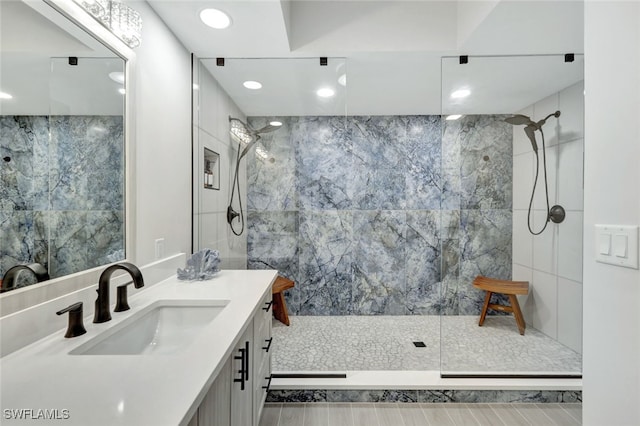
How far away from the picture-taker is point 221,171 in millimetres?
2164

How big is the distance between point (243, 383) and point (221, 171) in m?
1.49

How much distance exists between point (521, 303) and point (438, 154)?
1.69 metres

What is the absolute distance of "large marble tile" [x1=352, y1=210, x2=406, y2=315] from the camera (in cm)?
308

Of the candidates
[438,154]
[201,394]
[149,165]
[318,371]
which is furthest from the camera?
[438,154]

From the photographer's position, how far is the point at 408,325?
115 inches

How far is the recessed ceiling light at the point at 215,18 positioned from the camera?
1.59 meters

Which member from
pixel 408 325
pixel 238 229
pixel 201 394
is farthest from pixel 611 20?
pixel 408 325

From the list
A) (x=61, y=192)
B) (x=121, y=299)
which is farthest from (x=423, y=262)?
(x=61, y=192)

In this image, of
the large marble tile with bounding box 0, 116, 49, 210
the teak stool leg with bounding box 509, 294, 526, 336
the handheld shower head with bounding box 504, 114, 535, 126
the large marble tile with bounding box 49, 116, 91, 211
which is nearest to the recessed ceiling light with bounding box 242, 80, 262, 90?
the large marble tile with bounding box 49, 116, 91, 211

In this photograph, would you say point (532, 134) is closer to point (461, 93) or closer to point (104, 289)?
point (461, 93)

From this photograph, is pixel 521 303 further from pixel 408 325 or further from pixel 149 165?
pixel 149 165

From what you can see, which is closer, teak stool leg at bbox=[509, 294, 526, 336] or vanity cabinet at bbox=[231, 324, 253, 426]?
vanity cabinet at bbox=[231, 324, 253, 426]

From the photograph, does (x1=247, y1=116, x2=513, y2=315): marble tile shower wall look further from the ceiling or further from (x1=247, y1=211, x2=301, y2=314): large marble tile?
the ceiling

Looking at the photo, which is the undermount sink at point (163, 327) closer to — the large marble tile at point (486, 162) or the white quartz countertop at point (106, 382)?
the white quartz countertop at point (106, 382)
